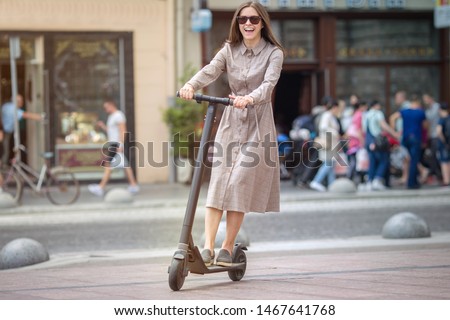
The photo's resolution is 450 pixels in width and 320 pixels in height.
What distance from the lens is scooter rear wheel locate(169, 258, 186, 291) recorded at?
6656 mm

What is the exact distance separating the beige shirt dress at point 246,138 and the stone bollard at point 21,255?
268cm

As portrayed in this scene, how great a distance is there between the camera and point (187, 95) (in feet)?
22.6

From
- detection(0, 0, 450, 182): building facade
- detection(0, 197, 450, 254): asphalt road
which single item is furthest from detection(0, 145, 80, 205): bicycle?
detection(0, 0, 450, 182): building facade

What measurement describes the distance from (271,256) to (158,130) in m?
13.3

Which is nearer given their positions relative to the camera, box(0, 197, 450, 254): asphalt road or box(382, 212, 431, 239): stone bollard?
box(382, 212, 431, 239): stone bollard

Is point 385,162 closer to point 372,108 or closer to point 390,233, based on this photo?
point 372,108

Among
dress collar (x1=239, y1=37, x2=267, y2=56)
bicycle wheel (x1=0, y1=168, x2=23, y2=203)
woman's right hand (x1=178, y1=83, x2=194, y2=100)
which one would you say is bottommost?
bicycle wheel (x1=0, y1=168, x2=23, y2=203)

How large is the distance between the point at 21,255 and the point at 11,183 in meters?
8.77

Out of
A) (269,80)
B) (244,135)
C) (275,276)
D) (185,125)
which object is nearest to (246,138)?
(244,135)

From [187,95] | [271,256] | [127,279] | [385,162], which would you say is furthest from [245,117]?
[385,162]

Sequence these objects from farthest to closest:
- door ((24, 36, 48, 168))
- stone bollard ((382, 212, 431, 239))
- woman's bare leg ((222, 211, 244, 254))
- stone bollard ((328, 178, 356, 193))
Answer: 1. door ((24, 36, 48, 168))
2. stone bollard ((328, 178, 356, 193))
3. stone bollard ((382, 212, 431, 239))
4. woman's bare leg ((222, 211, 244, 254))

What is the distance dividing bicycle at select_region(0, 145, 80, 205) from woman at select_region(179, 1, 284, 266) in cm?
1076

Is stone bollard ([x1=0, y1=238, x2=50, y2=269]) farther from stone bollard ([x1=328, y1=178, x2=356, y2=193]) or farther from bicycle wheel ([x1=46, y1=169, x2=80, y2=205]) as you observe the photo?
stone bollard ([x1=328, y1=178, x2=356, y2=193])

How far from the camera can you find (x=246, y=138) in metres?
7.22
